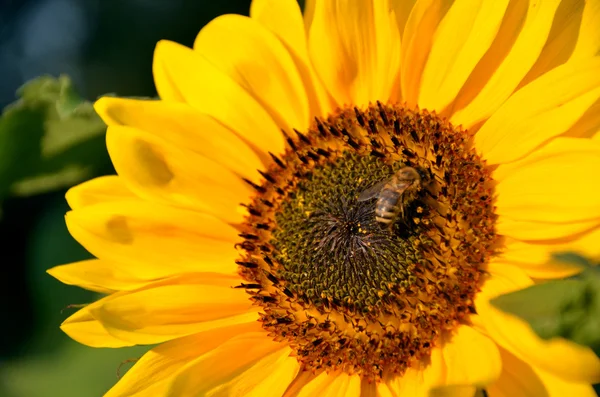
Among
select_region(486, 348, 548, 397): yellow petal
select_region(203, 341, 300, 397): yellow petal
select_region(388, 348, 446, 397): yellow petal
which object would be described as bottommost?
select_region(486, 348, 548, 397): yellow petal

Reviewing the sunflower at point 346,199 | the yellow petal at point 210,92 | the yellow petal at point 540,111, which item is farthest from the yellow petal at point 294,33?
the yellow petal at point 540,111

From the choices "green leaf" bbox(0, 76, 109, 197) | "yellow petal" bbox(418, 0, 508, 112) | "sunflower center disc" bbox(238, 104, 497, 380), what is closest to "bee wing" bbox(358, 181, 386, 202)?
"sunflower center disc" bbox(238, 104, 497, 380)

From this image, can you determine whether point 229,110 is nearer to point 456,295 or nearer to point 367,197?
point 367,197

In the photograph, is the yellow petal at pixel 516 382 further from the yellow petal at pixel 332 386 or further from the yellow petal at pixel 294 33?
the yellow petal at pixel 294 33

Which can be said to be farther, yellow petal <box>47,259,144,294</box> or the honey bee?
yellow petal <box>47,259,144,294</box>

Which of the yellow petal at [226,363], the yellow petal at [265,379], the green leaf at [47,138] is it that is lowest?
the yellow petal at [265,379]

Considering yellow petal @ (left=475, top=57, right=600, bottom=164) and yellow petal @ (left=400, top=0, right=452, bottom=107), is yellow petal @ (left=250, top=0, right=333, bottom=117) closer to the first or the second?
yellow petal @ (left=400, top=0, right=452, bottom=107)

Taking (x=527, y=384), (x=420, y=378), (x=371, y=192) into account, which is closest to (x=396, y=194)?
(x=371, y=192)
